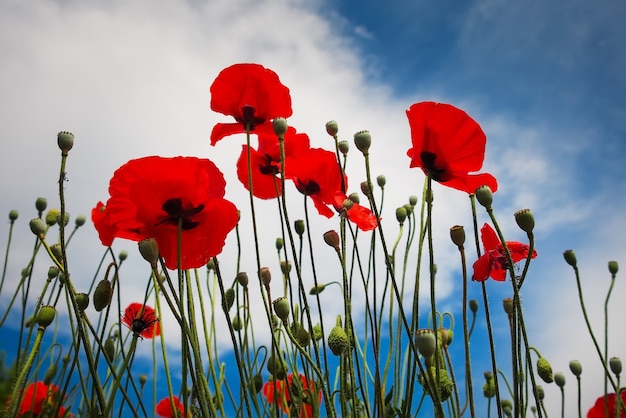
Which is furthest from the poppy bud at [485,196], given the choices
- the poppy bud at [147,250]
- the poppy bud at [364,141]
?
the poppy bud at [147,250]

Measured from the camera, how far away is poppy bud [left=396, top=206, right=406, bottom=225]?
2328 mm

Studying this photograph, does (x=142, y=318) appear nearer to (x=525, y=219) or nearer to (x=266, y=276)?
(x=266, y=276)

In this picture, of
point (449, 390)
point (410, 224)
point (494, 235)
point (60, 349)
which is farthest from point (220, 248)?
point (60, 349)

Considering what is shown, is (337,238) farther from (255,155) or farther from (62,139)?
(62,139)

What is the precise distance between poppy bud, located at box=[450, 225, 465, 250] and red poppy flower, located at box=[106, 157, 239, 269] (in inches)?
26.5

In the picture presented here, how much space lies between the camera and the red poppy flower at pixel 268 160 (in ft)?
6.80

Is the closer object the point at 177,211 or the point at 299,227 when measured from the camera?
the point at 177,211

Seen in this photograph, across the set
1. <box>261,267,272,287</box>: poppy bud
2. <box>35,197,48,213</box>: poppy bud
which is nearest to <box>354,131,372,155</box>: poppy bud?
<box>261,267,272,287</box>: poppy bud

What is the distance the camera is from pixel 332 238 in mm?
1913

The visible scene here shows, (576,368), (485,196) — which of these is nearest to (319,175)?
(485,196)

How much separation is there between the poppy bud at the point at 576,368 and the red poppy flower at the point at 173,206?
1.83 meters

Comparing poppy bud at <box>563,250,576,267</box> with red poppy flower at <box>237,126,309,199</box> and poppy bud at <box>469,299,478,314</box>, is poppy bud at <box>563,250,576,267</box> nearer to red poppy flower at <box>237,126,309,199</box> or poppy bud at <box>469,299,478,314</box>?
poppy bud at <box>469,299,478,314</box>

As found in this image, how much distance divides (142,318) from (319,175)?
920mm

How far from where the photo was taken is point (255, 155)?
2.25 metres
